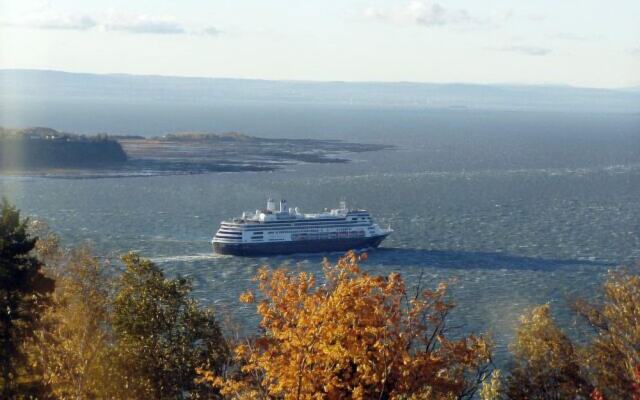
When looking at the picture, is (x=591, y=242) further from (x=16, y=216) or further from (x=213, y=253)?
(x=16, y=216)

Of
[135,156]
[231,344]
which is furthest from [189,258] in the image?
[135,156]

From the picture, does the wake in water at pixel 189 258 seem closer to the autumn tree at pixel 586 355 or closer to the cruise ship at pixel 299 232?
the cruise ship at pixel 299 232

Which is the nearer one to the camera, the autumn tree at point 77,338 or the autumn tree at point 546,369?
the autumn tree at point 77,338

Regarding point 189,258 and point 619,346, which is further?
point 189,258

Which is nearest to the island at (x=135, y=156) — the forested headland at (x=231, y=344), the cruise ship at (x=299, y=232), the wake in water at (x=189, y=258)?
the cruise ship at (x=299, y=232)

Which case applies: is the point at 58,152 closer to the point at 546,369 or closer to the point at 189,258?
the point at 189,258

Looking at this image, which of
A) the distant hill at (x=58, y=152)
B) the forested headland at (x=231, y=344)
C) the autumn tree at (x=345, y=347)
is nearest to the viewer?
the autumn tree at (x=345, y=347)
